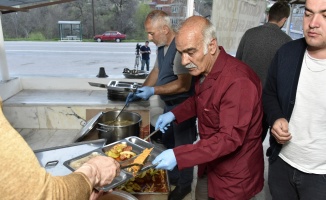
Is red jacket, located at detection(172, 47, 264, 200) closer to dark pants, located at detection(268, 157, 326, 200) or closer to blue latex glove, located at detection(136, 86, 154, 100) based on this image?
dark pants, located at detection(268, 157, 326, 200)

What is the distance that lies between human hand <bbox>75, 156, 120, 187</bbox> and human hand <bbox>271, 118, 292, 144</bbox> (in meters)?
0.77

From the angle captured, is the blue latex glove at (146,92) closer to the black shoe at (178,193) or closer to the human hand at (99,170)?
the black shoe at (178,193)

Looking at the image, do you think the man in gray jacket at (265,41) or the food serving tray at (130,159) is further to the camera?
the man in gray jacket at (265,41)

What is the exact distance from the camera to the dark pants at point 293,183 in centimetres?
115

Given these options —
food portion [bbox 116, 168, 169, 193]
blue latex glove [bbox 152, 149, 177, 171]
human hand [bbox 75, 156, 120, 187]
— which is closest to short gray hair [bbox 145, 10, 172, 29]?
food portion [bbox 116, 168, 169, 193]

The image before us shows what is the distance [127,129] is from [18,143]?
972mm

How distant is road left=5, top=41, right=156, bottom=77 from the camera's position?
592 cm

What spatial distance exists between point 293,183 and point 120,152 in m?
0.91

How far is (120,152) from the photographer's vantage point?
1340 mm

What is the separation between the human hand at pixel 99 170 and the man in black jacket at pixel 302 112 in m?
0.80

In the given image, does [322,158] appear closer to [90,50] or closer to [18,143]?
[18,143]

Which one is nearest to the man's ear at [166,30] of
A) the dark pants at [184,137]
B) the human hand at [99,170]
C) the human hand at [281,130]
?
the dark pants at [184,137]

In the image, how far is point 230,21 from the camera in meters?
1.89

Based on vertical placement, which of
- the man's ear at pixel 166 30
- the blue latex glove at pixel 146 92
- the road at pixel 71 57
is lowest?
the road at pixel 71 57
